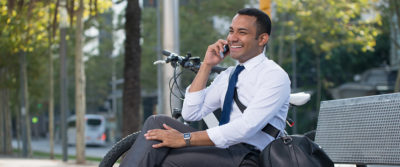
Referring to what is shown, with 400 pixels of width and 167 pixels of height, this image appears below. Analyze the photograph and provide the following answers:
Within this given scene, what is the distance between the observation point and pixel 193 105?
4027 millimetres

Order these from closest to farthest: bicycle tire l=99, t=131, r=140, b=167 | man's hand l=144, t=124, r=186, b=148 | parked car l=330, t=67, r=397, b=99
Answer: man's hand l=144, t=124, r=186, b=148, bicycle tire l=99, t=131, r=140, b=167, parked car l=330, t=67, r=397, b=99

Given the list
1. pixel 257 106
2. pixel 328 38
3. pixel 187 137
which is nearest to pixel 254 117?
pixel 257 106

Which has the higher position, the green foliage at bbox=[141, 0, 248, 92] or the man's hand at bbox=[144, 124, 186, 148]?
→ the man's hand at bbox=[144, 124, 186, 148]

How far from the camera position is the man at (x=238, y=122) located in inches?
133

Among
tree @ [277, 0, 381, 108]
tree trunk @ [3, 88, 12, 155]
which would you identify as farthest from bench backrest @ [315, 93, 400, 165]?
tree trunk @ [3, 88, 12, 155]

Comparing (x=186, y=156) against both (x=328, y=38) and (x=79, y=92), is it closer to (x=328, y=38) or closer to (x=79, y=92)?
(x=79, y=92)

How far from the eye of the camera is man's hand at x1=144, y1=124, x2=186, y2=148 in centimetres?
335

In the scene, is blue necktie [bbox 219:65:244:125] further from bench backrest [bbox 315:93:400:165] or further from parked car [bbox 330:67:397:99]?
parked car [bbox 330:67:397:99]

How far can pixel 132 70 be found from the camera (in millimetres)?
14023

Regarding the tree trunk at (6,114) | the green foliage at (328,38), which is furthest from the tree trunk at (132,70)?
the tree trunk at (6,114)

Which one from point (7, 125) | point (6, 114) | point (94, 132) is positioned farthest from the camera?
point (94, 132)

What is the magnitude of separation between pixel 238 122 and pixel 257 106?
123 millimetres

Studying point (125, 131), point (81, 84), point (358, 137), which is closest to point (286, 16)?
point (81, 84)

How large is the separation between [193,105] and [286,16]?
3015 cm
